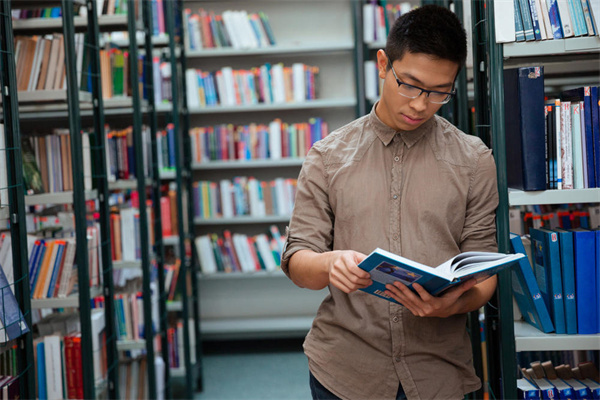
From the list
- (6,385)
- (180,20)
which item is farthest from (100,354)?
(180,20)

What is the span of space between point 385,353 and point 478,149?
1.56 ft

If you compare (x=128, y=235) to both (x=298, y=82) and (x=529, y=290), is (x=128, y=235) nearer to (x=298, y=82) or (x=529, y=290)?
(x=298, y=82)

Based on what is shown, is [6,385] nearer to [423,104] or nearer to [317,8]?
[423,104]

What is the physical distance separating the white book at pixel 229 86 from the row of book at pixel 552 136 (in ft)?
8.99

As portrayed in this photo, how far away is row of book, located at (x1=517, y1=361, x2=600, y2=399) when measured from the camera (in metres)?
1.61

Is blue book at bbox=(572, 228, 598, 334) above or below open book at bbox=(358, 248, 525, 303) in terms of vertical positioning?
below

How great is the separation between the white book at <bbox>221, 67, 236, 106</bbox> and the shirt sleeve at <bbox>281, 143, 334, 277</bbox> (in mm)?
2851

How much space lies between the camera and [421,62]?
1.24 meters

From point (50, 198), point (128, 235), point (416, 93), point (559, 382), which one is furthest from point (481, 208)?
point (128, 235)

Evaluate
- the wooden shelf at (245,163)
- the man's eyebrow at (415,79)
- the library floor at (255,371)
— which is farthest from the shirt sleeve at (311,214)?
the wooden shelf at (245,163)

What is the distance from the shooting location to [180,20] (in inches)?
154

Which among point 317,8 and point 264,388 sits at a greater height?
point 317,8

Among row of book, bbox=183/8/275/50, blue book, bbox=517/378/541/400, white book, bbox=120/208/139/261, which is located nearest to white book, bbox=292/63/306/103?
row of book, bbox=183/8/275/50

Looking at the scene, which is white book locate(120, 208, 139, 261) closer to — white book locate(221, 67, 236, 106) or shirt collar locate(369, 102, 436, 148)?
white book locate(221, 67, 236, 106)
